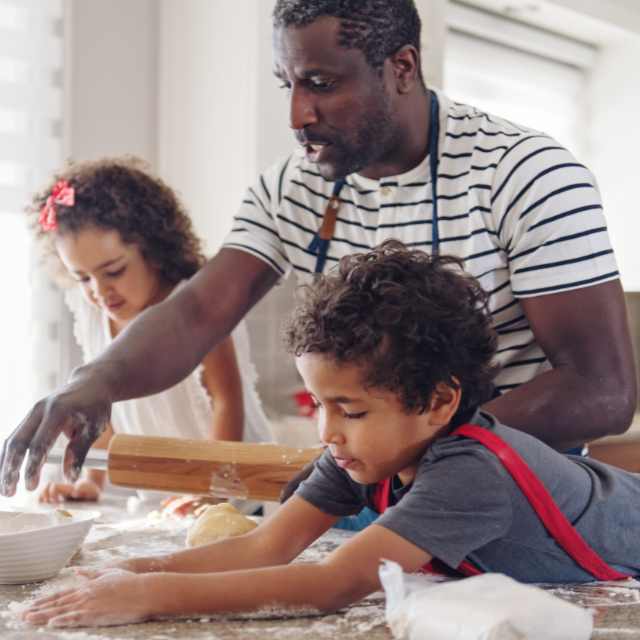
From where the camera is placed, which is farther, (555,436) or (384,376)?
(555,436)

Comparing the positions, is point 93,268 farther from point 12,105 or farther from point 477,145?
point 477,145

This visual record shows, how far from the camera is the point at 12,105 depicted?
1913mm

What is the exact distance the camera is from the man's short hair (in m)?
0.97

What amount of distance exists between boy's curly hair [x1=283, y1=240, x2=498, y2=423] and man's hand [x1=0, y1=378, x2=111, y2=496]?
0.32m

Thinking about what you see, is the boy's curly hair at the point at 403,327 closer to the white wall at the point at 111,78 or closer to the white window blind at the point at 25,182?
the white window blind at the point at 25,182

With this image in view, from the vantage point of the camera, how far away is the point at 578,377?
852 mm

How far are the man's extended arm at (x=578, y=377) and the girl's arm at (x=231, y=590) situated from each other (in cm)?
26

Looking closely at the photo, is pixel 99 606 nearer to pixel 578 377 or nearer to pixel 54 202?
pixel 578 377

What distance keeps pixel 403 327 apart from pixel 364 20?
507mm

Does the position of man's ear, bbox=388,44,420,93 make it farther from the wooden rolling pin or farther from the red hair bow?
the red hair bow

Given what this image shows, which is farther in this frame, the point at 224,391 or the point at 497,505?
the point at 224,391

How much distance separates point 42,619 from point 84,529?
0.60 ft

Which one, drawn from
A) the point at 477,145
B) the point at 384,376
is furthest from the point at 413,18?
the point at 384,376

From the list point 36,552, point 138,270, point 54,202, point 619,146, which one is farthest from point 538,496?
point 619,146
